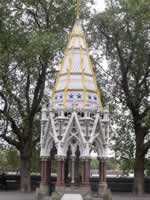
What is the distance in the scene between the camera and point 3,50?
27.5m

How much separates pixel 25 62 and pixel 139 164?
965 centimetres

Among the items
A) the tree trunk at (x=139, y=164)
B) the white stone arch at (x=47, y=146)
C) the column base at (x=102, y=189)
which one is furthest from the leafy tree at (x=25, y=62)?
the column base at (x=102, y=189)

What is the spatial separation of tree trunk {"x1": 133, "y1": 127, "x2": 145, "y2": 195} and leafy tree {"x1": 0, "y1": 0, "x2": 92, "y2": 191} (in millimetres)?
6749

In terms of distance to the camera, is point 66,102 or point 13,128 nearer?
point 66,102

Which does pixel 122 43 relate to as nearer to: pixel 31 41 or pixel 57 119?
pixel 31 41

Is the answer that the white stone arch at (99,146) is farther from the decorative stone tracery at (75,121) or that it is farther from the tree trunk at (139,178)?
the tree trunk at (139,178)

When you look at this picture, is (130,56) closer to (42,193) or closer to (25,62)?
(25,62)

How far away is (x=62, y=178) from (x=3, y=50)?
11419 millimetres

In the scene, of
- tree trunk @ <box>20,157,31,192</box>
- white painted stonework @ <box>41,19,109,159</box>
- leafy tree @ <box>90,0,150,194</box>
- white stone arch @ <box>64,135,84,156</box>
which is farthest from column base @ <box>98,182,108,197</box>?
tree trunk @ <box>20,157,31,192</box>

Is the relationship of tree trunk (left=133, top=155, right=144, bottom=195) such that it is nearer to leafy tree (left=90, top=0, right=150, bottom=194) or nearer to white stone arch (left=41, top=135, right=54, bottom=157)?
leafy tree (left=90, top=0, right=150, bottom=194)

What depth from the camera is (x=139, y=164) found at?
95.1ft

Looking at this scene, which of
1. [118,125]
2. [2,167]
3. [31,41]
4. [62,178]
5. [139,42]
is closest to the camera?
[62,178]

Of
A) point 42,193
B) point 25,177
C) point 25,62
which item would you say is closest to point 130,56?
point 25,62

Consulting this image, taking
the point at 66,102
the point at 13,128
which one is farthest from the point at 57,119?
the point at 13,128
